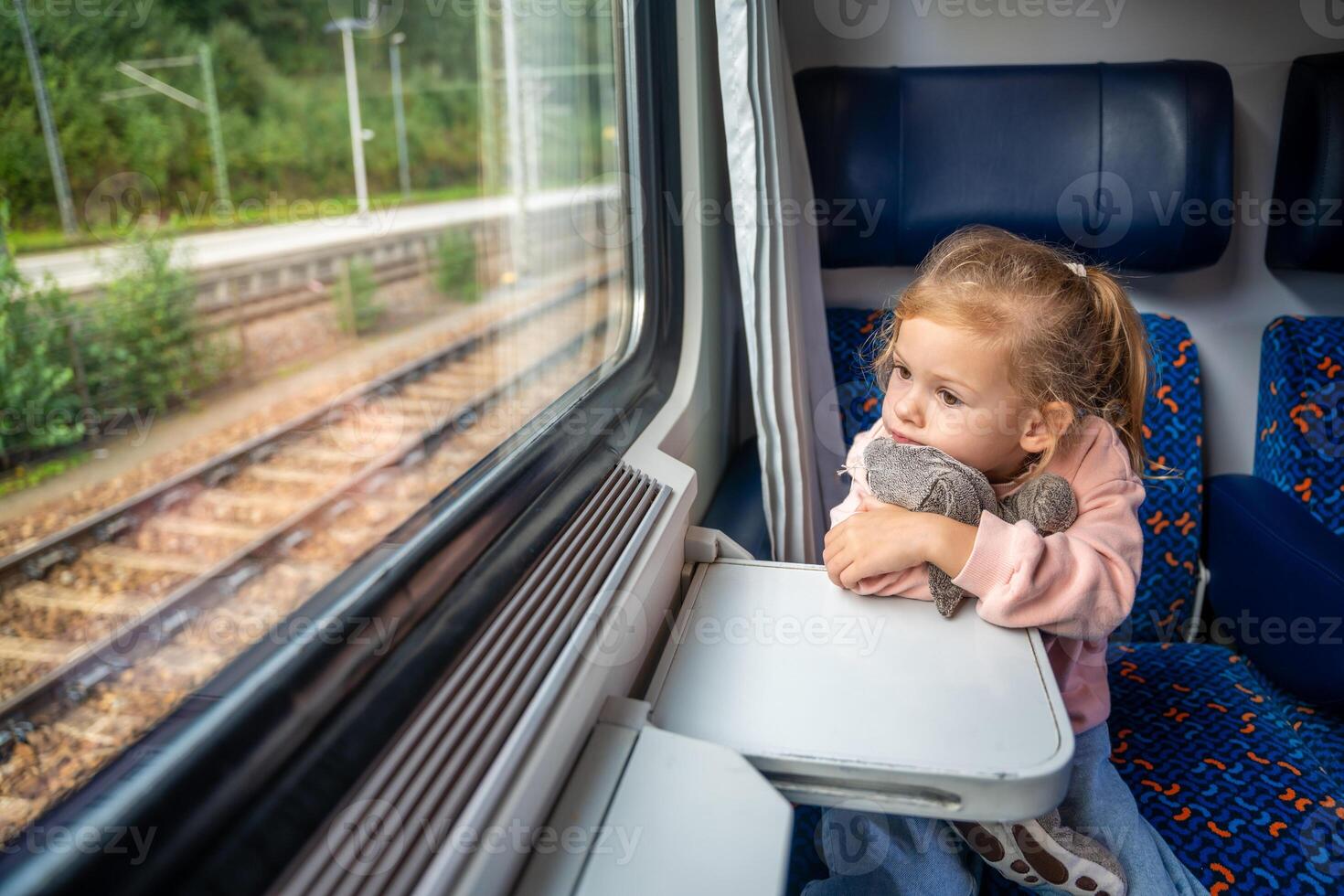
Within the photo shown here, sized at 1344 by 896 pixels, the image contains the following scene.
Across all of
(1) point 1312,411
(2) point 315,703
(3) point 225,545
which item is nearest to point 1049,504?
(2) point 315,703

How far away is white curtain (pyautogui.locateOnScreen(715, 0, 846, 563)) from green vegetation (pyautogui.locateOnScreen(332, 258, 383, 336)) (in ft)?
6.73

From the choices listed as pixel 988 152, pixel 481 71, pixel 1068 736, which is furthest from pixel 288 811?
pixel 481 71

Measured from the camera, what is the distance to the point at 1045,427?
120cm

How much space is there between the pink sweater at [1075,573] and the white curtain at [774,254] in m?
0.63

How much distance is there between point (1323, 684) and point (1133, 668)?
0.34m

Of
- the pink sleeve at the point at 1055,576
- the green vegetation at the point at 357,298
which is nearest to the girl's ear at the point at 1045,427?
the pink sleeve at the point at 1055,576

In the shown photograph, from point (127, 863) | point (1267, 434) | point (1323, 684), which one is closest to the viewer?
point (127, 863)

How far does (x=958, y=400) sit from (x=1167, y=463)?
121cm

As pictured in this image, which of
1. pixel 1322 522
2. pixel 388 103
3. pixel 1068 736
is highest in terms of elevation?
pixel 388 103

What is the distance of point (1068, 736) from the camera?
34.0 inches

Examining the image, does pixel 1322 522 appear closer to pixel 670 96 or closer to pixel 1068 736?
pixel 1068 736

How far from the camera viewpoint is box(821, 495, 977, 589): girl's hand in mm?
1093

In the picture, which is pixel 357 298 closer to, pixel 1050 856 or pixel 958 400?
pixel 958 400

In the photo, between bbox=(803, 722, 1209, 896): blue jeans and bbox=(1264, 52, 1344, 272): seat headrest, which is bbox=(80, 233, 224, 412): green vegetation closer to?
→ bbox=(803, 722, 1209, 896): blue jeans
